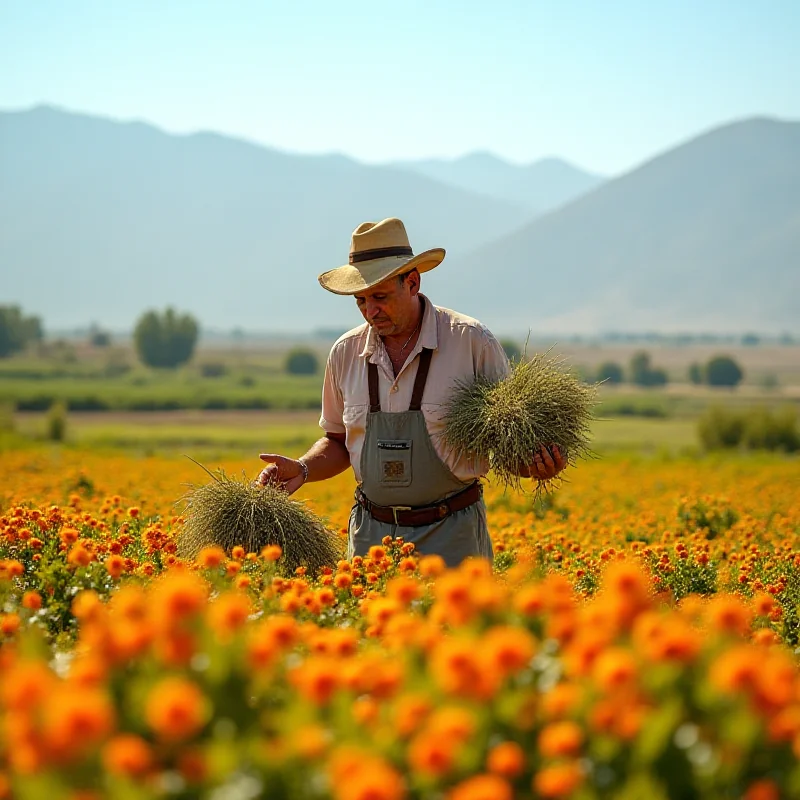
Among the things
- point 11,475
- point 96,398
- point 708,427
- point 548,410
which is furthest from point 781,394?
point 548,410

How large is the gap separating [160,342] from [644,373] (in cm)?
5407

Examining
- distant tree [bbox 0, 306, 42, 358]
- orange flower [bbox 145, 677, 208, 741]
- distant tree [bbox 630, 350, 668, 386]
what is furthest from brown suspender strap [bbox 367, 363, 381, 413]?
distant tree [bbox 0, 306, 42, 358]

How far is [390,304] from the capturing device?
5469mm

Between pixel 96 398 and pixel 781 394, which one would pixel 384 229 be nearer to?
pixel 96 398

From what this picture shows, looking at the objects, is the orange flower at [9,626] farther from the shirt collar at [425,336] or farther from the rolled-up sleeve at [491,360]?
the rolled-up sleeve at [491,360]

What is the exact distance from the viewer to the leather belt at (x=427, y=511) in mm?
5570

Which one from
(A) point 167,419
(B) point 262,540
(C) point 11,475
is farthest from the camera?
(A) point 167,419

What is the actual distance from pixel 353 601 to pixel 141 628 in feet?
6.54

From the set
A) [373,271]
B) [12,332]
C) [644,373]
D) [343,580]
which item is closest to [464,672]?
[343,580]

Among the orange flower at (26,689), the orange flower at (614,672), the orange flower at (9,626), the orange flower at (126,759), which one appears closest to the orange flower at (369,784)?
the orange flower at (126,759)

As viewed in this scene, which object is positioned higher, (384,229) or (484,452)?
(384,229)

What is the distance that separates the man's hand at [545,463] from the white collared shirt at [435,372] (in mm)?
276

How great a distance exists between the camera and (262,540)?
531 centimetres

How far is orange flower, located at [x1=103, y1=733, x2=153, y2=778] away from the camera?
6.31 ft
